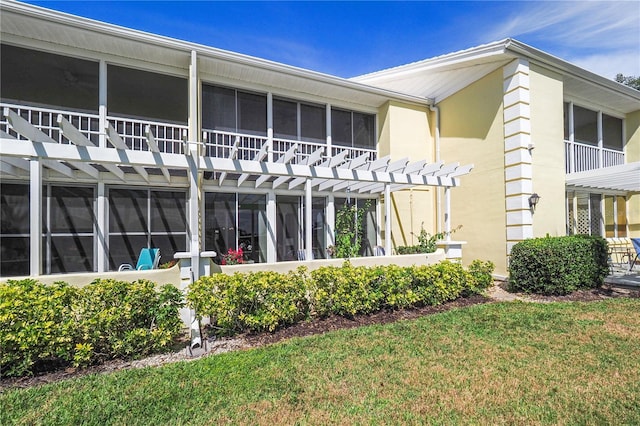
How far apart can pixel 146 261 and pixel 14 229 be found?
2867 millimetres

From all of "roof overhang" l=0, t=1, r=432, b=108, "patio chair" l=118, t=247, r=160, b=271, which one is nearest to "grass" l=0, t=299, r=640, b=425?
"patio chair" l=118, t=247, r=160, b=271

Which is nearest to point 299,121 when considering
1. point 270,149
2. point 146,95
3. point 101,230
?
point 270,149

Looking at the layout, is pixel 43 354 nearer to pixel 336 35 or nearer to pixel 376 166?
pixel 376 166

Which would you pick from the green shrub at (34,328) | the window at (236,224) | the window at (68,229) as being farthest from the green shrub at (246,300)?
the window at (68,229)

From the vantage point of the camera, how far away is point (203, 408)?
2.86m

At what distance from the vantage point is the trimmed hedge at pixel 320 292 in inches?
189

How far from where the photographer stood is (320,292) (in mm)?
5379

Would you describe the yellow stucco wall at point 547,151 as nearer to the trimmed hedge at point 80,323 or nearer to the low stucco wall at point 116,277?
the low stucco wall at point 116,277

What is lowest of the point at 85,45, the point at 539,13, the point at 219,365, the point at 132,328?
the point at 219,365

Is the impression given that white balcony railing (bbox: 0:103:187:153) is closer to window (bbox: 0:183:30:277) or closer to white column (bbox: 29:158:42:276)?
window (bbox: 0:183:30:277)

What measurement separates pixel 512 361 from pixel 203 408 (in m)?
3.43

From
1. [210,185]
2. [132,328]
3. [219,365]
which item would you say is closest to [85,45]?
[210,185]

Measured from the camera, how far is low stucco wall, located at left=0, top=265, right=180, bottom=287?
187 inches

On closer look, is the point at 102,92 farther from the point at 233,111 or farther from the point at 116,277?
the point at 116,277
